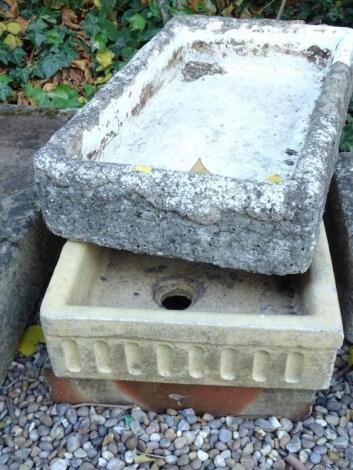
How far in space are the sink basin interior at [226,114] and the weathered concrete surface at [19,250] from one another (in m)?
0.35

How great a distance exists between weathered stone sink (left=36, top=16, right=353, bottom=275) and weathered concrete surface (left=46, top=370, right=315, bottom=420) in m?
0.39

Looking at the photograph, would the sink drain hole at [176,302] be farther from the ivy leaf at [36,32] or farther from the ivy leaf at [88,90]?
the ivy leaf at [36,32]

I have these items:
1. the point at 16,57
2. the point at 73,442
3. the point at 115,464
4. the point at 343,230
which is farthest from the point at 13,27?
the point at 115,464

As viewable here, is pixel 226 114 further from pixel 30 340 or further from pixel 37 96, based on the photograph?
pixel 37 96

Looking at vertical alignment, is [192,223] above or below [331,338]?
above

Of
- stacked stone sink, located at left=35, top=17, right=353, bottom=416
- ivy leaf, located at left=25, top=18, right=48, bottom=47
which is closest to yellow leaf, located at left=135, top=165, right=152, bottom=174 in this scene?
stacked stone sink, located at left=35, top=17, right=353, bottom=416

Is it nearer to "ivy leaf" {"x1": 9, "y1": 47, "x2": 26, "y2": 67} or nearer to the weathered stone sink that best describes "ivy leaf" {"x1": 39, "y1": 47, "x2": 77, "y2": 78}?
"ivy leaf" {"x1": 9, "y1": 47, "x2": 26, "y2": 67}

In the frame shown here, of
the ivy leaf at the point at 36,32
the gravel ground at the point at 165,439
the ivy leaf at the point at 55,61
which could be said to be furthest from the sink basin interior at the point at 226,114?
the ivy leaf at the point at 36,32

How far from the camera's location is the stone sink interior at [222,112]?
2.20 meters

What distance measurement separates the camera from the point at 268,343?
1666 millimetres

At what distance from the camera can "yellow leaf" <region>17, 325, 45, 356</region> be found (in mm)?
2176

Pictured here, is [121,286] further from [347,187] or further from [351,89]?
[351,89]

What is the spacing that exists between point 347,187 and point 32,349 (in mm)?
1219

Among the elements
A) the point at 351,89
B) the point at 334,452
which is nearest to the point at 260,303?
the point at 334,452
